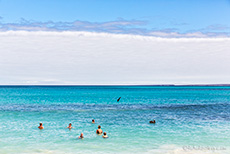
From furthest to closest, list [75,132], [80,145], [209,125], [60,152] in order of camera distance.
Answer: [209,125] → [75,132] → [80,145] → [60,152]

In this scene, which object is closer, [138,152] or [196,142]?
[138,152]

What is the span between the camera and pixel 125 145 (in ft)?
80.7

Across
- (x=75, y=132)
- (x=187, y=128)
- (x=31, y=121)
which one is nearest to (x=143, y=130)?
(x=187, y=128)

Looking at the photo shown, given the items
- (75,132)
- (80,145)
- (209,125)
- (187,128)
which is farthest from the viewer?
(209,125)

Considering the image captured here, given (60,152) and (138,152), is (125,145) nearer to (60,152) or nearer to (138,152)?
(138,152)

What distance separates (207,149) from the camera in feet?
76.6

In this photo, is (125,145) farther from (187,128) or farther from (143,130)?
(187,128)

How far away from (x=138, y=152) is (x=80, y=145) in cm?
595

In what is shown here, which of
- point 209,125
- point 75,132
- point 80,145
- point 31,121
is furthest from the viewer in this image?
point 31,121

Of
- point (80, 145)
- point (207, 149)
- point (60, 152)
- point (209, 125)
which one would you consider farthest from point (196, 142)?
point (60, 152)

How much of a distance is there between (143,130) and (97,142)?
7.74 metres

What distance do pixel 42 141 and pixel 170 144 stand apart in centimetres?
1336

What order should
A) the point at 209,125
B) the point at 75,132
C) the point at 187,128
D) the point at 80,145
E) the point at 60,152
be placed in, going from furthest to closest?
the point at 209,125 < the point at 187,128 < the point at 75,132 < the point at 80,145 < the point at 60,152

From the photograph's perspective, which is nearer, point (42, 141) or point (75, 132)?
point (42, 141)
